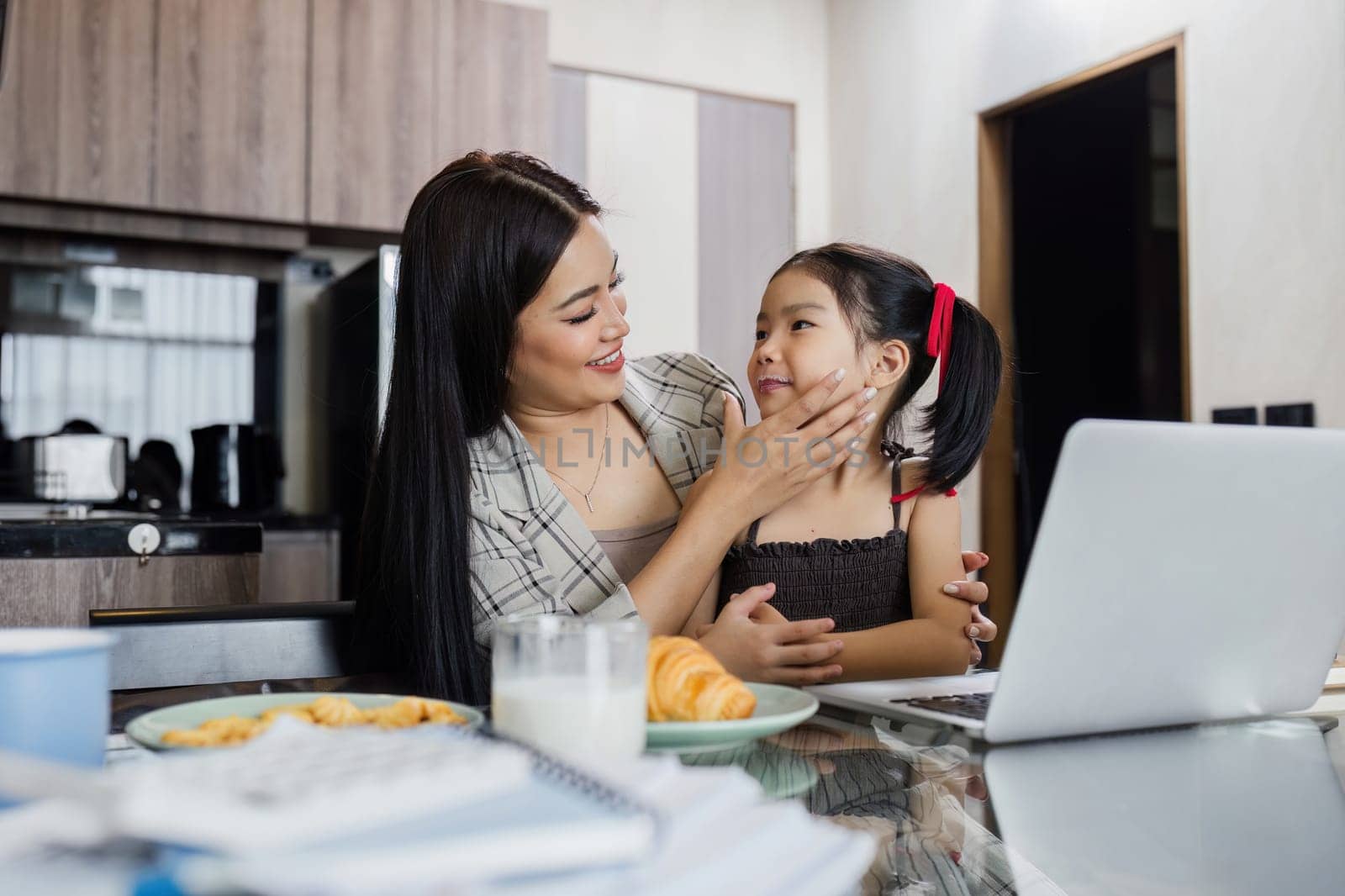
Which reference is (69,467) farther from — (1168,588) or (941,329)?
(1168,588)

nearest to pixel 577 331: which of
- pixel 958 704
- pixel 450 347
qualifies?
pixel 450 347

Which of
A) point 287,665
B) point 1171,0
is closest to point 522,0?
point 1171,0

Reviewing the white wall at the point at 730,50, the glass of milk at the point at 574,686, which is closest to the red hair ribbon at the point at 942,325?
the glass of milk at the point at 574,686

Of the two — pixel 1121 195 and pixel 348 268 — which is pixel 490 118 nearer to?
pixel 348 268

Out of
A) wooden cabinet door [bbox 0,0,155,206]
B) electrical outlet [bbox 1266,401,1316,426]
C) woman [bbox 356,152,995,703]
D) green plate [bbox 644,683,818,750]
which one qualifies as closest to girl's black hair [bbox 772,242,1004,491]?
woman [bbox 356,152,995,703]

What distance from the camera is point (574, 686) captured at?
0.60 m

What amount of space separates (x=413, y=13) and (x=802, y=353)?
2.37 m

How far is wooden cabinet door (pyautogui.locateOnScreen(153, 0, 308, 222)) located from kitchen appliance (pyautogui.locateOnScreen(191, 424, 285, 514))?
0.69 metres

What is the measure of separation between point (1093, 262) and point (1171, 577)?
2878mm

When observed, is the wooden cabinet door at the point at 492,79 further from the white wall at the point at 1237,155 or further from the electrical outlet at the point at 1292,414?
the electrical outlet at the point at 1292,414

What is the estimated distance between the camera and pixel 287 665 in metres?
1.26

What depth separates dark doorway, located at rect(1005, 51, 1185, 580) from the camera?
3195 millimetres

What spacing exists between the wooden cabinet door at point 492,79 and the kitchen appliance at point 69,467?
1277mm

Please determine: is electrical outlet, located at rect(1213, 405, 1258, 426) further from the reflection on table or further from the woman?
the reflection on table
